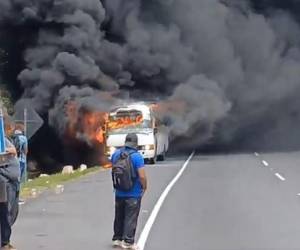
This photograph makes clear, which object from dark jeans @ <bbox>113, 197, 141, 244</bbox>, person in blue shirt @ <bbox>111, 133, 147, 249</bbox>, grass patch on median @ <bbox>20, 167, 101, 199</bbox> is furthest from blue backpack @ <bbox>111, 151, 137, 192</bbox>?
grass patch on median @ <bbox>20, 167, 101, 199</bbox>

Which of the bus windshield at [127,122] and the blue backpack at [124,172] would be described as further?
the bus windshield at [127,122]

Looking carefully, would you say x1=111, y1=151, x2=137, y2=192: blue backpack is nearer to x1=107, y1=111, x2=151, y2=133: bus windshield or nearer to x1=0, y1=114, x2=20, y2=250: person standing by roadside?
x1=0, y1=114, x2=20, y2=250: person standing by roadside

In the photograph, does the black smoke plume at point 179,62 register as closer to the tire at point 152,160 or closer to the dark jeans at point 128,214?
the tire at point 152,160

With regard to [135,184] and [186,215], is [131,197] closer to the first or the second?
[135,184]

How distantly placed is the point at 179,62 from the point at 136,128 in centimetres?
1174

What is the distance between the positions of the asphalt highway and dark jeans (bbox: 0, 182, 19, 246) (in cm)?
60

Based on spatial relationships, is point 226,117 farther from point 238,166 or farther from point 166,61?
point 238,166

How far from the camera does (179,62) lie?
40844mm

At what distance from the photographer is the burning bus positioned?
2903 centimetres

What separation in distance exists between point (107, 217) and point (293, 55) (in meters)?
32.9

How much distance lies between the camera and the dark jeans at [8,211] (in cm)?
1002

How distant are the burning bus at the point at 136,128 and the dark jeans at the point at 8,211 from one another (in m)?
18.1

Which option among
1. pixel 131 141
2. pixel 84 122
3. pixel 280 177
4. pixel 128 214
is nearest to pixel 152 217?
pixel 128 214

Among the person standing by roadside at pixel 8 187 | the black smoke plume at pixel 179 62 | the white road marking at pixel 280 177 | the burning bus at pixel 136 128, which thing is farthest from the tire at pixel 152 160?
the person standing by roadside at pixel 8 187
